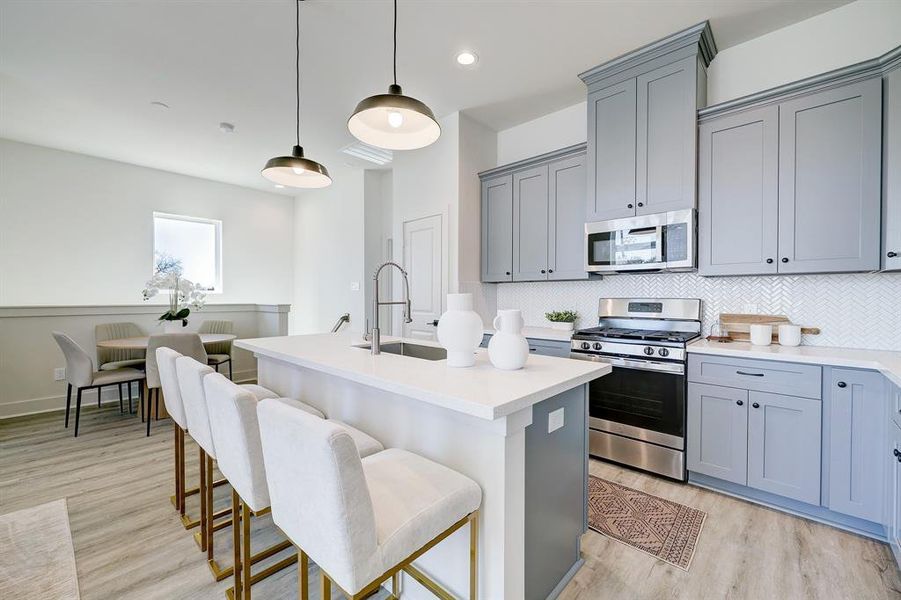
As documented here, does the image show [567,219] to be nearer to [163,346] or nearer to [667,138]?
[667,138]

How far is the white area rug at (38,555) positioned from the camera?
1638 millimetres

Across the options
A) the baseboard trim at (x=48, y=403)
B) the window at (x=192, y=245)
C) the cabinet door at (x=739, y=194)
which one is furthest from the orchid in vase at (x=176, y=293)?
the cabinet door at (x=739, y=194)

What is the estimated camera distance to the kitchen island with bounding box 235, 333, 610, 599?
4.19 ft

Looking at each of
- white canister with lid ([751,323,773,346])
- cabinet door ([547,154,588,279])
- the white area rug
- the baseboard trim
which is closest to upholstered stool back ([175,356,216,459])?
the white area rug

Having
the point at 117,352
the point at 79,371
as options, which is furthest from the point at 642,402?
the point at 117,352

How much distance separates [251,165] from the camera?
5211 millimetres

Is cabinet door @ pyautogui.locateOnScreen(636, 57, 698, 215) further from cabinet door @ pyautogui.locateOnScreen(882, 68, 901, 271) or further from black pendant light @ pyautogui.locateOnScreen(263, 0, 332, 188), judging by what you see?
black pendant light @ pyautogui.locateOnScreen(263, 0, 332, 188)

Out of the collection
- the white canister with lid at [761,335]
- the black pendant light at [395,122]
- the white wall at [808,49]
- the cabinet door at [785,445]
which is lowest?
the cabinet door at [785,445]

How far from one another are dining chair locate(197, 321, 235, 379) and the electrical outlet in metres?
4.22

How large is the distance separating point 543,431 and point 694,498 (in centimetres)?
162

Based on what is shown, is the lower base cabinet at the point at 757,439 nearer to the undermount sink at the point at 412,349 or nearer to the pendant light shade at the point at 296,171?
Result: the undermount sink at the point at 412,349

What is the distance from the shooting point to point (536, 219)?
3.60 meters

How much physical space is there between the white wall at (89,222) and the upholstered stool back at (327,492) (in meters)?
5.54

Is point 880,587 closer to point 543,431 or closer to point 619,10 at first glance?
point 543,431
